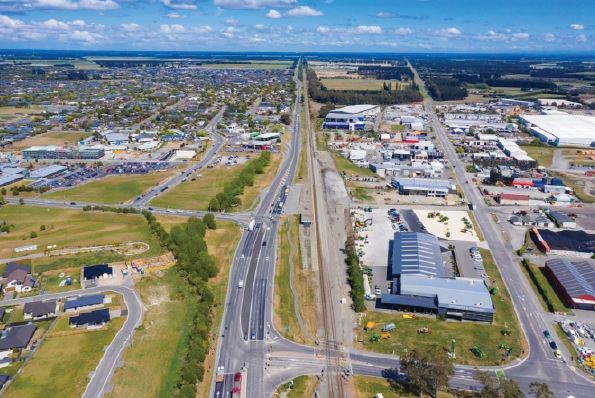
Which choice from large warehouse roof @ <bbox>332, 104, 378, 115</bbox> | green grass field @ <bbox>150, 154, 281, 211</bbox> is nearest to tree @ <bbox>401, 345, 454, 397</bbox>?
green grass field @ <bbox>150, 154, 281, 211</bbox>

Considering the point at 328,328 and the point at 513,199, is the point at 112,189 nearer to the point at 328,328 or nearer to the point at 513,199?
the point at 328,328

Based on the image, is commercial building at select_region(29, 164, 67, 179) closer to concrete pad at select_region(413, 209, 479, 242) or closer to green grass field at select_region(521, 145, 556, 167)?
concrete pad at select_region(413, 209, 479, 242)

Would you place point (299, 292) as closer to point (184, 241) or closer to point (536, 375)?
point (184, 241)

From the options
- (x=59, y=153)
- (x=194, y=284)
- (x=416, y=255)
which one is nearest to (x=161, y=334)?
(x=194, y=284)

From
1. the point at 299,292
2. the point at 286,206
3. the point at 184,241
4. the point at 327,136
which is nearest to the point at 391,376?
the point at 299,292

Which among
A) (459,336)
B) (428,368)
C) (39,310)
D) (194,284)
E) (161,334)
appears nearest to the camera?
(428,368)

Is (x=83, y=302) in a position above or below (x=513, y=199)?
below
